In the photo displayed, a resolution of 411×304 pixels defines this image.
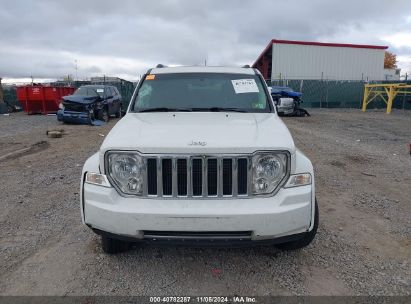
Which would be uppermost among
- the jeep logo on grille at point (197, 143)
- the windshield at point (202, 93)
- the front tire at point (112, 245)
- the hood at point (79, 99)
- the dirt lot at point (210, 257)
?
the windshield at point (202, 93)

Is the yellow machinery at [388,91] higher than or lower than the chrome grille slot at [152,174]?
higher

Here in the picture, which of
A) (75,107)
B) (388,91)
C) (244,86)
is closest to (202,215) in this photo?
(244,86)

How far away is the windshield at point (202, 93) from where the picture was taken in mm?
4066

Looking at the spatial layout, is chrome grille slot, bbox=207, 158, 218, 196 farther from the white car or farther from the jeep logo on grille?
the jeep logo on grille

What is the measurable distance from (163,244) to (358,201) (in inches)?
136

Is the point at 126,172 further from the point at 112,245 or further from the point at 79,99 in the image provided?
the point at 79,99

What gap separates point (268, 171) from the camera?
9.31ft

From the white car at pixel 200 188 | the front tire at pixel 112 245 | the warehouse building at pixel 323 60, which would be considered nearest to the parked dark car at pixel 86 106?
the front tire at pixel 112 245

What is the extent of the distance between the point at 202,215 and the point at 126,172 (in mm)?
747

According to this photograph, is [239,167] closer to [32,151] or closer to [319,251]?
[319,251]

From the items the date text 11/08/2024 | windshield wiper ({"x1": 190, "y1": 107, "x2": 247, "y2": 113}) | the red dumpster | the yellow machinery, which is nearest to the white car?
the date text 11/08/2024

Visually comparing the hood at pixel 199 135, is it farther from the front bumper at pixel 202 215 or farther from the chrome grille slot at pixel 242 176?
the front bumper at pixel 202 215

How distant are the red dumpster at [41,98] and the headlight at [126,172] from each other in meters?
17.7

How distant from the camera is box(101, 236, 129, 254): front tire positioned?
3.27 meters
